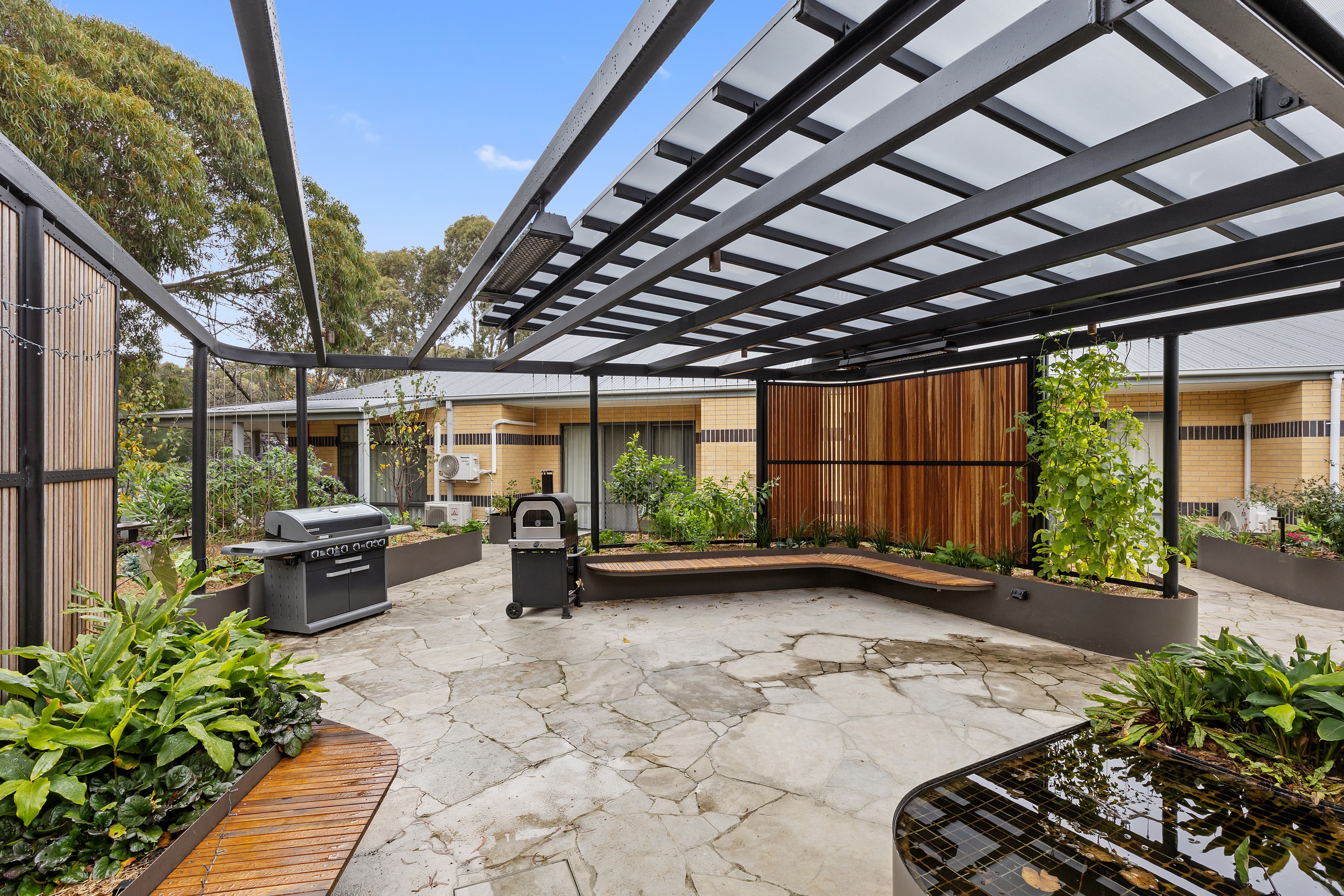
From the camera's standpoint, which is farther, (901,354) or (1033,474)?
(901,354)

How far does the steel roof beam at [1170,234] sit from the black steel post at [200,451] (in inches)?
217

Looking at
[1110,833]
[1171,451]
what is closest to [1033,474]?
[1171,451]

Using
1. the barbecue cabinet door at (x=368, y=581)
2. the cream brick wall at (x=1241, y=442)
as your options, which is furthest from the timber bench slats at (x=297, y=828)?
the cream brick wall at (x=1241, y=442)

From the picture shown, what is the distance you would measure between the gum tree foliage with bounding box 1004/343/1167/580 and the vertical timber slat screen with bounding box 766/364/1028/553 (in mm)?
559

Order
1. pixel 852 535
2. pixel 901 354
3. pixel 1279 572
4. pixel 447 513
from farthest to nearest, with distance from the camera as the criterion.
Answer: pixel 447 513
pixel 852 535
pixel 901 354
pixel 1279 572

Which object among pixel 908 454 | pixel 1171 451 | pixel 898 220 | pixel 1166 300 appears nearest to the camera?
pixel 898 220

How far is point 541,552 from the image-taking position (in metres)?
6.15

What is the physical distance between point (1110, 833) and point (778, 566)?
5448 mm

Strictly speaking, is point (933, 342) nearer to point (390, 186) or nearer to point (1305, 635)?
point (1305, 635)

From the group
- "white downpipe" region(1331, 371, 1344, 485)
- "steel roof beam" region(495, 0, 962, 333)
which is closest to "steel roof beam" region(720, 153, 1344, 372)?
"steel roof beam" region(495, 0, 962, 333)

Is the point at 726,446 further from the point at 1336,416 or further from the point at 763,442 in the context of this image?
the point at 1336,416

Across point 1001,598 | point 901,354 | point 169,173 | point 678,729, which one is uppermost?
point 169,173

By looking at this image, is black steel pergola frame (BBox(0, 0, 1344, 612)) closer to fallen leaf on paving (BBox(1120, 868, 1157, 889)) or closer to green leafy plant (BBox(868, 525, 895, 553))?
Result: fallen leaf on paving (BBox(1120, 868, 1157, 889))

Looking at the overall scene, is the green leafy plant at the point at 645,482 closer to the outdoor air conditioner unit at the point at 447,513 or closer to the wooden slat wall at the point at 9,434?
the outdoor air conditioner unit at the point at 447,513
